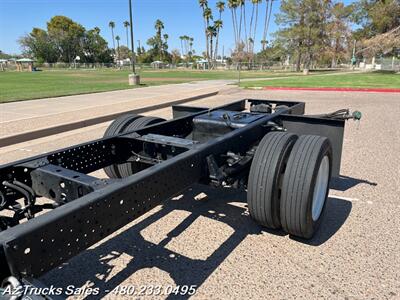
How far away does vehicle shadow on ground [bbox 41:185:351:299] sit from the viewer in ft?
8.76

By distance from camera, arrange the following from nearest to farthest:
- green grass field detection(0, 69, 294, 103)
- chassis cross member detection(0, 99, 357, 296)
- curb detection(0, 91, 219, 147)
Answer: chassis cross member detection(0, 99, 357, 296)
curb detection(0, 91, 219, 147)
green grass field detection(0, 69, 294, 103)

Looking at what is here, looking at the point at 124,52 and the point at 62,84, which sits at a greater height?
the point at 124,52

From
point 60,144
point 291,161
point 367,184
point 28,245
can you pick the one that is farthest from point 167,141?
point 60,144

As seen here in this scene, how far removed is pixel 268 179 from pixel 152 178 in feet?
3.73

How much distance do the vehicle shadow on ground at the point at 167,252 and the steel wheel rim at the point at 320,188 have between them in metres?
0.22

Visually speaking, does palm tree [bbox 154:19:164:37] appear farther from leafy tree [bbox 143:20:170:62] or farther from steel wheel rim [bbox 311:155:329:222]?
steel wheel rim [bbox 311:155:329:222]

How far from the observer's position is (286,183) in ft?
9.46

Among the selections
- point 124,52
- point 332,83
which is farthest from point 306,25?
point 124,52

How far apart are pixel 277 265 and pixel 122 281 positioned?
125 cm

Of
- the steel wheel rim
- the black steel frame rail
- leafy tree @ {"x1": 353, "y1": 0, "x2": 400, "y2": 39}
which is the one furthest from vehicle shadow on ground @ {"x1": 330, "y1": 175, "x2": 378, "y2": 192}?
leafy tree @ {"x1": 353, "y1": 0, "x2": 400, "y2": 39}

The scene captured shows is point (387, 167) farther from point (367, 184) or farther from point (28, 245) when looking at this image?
point (28, 245)

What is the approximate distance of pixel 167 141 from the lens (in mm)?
3139

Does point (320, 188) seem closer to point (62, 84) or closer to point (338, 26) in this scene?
point (62, 84)

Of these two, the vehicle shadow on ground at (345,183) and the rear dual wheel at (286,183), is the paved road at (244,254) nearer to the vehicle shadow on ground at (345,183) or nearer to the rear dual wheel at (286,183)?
the vehicle shadow on ground at (345,183)
